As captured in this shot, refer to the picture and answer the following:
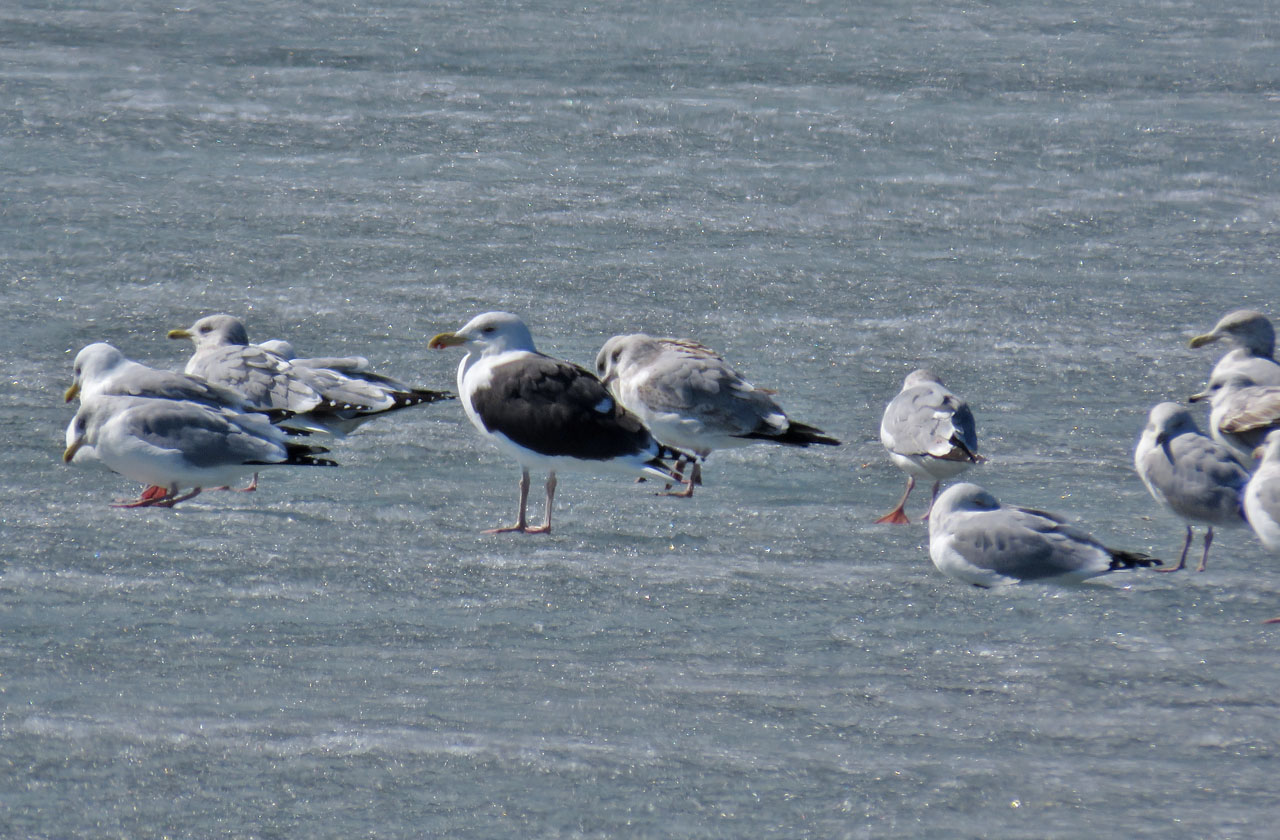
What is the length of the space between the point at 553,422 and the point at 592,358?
1.60 metres

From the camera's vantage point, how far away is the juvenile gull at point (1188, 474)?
16.5 ft

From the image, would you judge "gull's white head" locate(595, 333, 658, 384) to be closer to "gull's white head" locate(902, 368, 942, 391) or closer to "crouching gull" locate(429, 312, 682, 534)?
"crouching gull" locate(429, 312, 682, 534)

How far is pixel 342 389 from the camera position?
5.96 metres

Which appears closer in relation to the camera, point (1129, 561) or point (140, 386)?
point (1129, 561)

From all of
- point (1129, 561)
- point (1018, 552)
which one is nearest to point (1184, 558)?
point (1129, 561)

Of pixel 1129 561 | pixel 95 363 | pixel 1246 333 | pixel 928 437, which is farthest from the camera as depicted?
pixel 1246 333

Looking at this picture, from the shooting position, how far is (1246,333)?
6.66m

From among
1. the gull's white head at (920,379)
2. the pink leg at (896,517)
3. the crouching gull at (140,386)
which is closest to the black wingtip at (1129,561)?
the pink leg at (896,517)

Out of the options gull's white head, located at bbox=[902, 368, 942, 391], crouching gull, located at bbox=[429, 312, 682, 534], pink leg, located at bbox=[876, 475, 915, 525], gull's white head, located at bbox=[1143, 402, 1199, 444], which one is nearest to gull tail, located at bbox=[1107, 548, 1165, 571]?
gull's white head, located at bbox=[1143, 402, 1199, 444]

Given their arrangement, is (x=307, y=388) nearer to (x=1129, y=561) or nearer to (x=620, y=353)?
(x=620, y=353)

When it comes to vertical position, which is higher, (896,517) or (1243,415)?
(1243,415)

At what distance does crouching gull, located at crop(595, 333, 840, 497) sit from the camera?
5.84 m

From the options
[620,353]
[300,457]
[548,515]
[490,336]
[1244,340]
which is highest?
[1244,340]

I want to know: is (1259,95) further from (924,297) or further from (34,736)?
(34,736)
